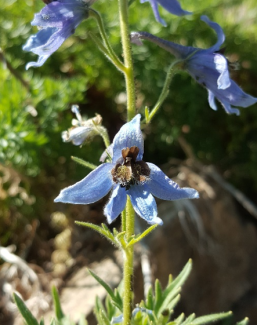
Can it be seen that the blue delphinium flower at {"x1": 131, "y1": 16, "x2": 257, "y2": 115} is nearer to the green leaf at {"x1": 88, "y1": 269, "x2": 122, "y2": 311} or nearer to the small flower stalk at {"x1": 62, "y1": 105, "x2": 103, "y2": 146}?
the small flower stalk at {"x1": 62, "y1": 105, "x2": 103, "y2": 146}

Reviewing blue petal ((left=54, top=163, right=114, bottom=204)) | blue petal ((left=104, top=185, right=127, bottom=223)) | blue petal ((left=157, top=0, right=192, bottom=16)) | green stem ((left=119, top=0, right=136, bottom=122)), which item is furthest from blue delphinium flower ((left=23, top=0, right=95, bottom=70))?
blue petal ((left=104, top=185, right=127, bottom=223))

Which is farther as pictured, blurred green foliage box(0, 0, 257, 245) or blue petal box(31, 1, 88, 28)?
blurred green foliage box(0, 0, 257, 245)

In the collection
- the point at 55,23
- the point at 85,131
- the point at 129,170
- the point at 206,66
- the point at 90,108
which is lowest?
the point at 90,108

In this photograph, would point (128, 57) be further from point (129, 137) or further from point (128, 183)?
point (128, 183)

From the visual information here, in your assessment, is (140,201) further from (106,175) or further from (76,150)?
(76,150)

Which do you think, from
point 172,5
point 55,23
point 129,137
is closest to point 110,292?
point 129,137

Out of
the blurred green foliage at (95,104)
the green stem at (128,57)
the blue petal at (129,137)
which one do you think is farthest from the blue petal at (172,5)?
the blurred green foliage at (95,104)
